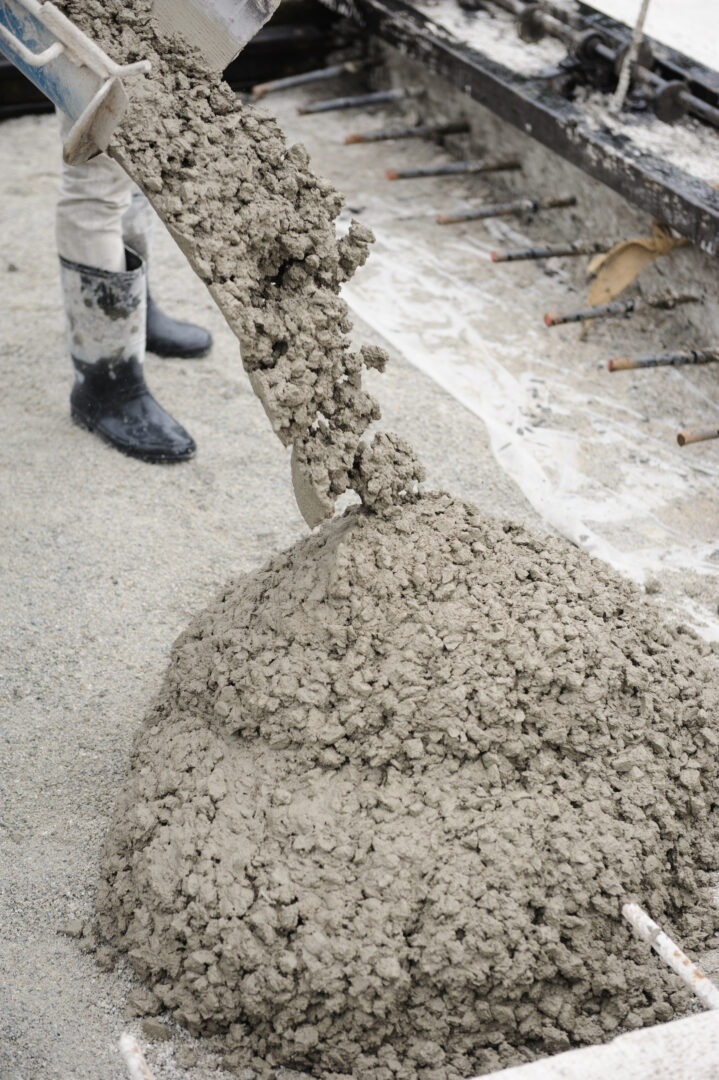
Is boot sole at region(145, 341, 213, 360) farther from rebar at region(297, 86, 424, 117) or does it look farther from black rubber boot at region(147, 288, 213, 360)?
rebar at region(297, 86, 424, 117)

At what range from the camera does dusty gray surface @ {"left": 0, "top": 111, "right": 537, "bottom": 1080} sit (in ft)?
5.30

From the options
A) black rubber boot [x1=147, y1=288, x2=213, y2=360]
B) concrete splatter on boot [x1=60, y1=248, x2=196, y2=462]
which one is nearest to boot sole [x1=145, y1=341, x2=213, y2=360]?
black rubber boot [x1=147, y1=288, x2=213, y2=360]

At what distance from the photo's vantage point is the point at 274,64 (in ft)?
17.6

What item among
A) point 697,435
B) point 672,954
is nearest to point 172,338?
point 697,435

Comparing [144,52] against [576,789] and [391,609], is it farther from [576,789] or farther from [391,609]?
[576,789]

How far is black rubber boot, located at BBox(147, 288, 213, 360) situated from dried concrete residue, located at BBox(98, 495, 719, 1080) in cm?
157

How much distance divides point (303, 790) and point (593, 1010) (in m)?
0.57

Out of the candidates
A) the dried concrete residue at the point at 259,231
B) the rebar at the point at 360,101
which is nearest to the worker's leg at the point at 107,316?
the dried concrete residue at the point at 259,231

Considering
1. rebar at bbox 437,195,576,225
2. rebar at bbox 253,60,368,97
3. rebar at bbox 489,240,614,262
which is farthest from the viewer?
rebar at bbox 253,60,368,97

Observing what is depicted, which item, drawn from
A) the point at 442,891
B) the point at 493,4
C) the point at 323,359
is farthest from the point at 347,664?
the point at 493,4

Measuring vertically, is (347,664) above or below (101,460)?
above

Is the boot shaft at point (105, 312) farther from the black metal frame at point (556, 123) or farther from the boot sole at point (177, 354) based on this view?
the black metal frame at point (556, 123)

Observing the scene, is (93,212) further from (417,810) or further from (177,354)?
(417,810)

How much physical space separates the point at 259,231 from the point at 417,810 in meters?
1.01
